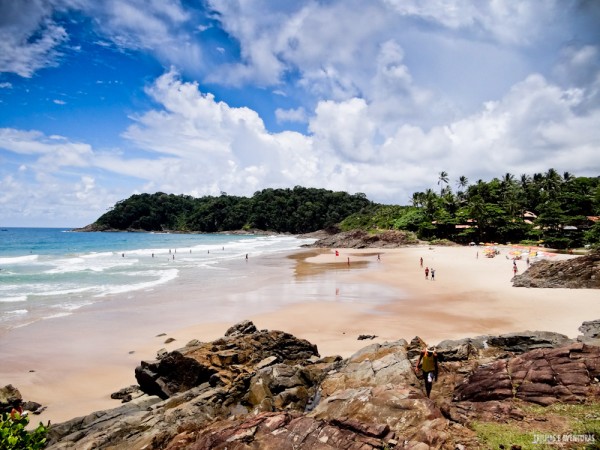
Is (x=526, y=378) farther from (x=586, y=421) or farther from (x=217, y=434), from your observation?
(x=217, y=434)

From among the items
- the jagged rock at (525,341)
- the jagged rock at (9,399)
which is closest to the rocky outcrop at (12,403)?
the jagged rock at (9,399)

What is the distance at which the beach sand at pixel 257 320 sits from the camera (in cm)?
1452

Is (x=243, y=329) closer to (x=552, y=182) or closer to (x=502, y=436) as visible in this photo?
(x=502, y=436)

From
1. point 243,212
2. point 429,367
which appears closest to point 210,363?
point 429,367

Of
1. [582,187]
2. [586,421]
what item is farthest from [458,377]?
[582,187]

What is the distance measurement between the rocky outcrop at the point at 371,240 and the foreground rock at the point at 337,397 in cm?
6451

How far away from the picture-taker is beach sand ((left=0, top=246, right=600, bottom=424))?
1452 cm

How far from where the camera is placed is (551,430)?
21.7ft

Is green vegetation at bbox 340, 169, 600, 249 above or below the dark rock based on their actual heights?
above

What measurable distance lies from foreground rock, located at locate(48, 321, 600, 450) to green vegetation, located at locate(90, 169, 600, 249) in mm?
38858

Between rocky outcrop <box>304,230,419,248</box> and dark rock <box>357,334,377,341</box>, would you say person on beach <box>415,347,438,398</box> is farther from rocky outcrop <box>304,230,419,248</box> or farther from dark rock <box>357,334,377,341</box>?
rocky outcrop <box>304,230,419,248</box>

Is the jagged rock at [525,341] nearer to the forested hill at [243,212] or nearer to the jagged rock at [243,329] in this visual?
the jagged rock at [243,329]

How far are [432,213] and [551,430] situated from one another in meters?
76.9

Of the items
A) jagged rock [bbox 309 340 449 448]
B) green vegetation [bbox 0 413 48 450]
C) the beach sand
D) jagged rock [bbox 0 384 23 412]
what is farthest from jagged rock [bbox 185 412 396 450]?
jagged rock [bbox 0 384 23 412]
